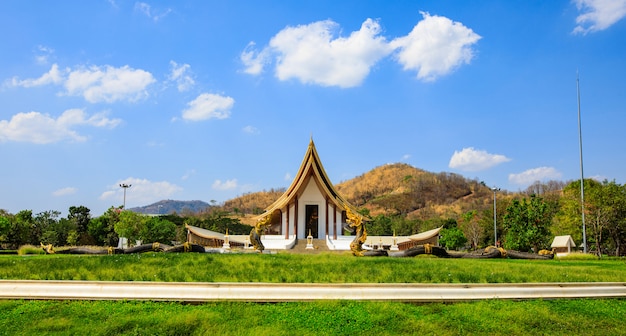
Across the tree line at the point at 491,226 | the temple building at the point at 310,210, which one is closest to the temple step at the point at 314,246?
the temple building at the point at 310,210

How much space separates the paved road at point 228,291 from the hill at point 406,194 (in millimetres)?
74088

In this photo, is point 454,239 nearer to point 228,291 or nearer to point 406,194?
point 228,291

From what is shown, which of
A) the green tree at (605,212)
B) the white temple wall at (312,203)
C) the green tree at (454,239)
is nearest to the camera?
the green tree at (605,212)

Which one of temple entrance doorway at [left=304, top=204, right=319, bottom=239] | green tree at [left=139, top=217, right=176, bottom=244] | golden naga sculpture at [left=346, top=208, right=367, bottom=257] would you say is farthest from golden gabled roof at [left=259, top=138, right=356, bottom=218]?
green tree at [left=139, top=217, right=176, bottom=244]

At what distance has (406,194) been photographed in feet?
334

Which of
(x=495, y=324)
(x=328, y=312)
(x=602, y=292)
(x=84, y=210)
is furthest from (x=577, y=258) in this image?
(x=84, y=210)

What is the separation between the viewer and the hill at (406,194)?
3570 inches

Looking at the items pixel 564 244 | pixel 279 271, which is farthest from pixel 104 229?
pixel 564 244

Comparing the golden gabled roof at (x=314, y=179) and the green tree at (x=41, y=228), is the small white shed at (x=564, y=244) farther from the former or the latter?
the green tree at (x=41, y=228)

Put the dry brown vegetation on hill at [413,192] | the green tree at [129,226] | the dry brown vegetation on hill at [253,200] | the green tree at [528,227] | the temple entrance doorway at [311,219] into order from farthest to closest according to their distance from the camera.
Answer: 1. the dry brown vegetation on hill at [253,200]
2. the dry brown vegetation on hill at [413,192]
3. the green tree at [129,226]
4. the temple entrance doorway at [311,219]
5. the green tree at [528,227]

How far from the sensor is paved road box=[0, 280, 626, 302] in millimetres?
5844

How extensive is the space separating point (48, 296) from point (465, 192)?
105925 millimetres

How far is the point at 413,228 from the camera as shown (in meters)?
49.1

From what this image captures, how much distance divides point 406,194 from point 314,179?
267ft
